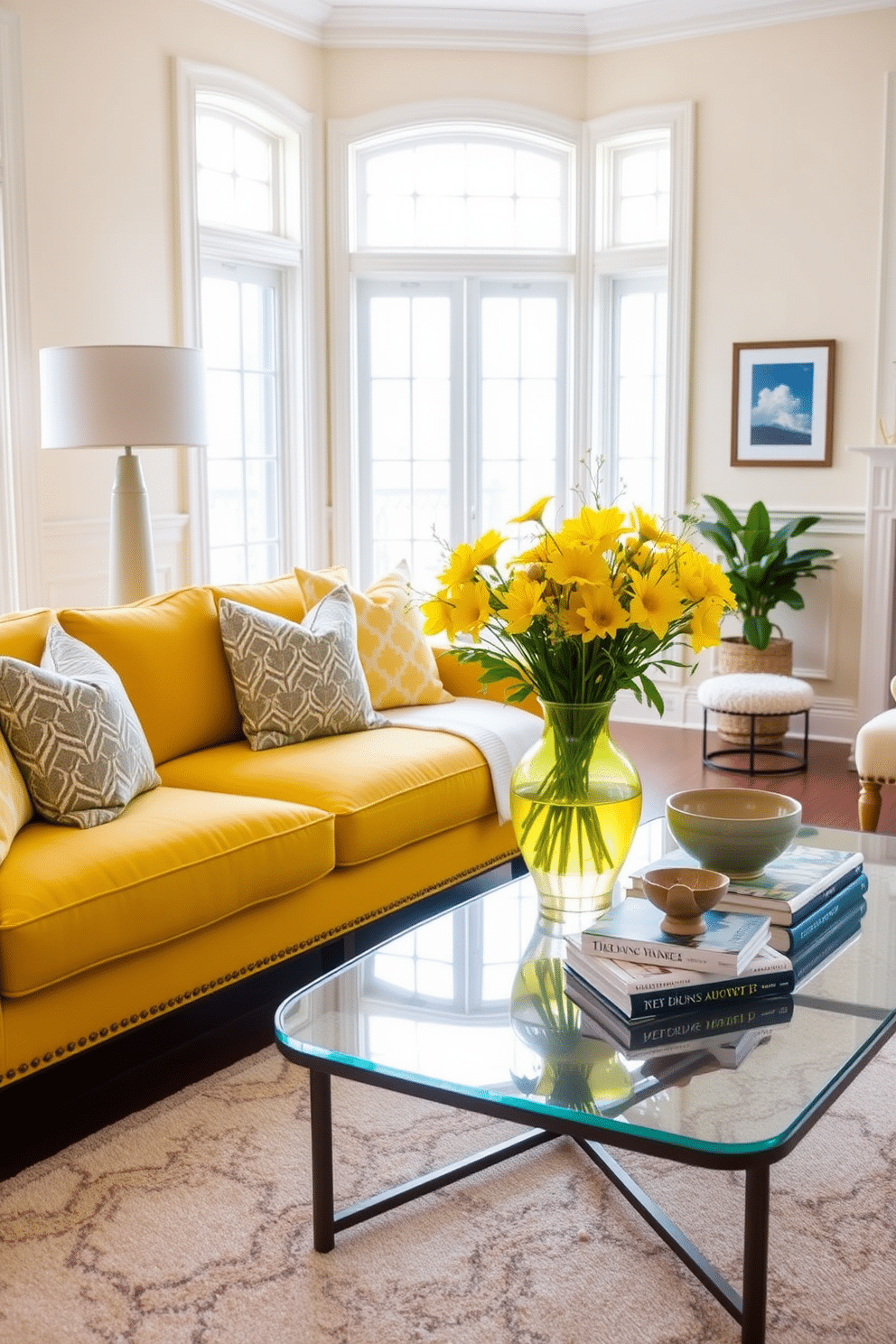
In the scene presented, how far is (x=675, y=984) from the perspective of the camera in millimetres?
1962

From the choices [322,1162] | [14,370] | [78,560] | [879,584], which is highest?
[14,370]

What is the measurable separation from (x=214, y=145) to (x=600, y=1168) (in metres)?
4.81

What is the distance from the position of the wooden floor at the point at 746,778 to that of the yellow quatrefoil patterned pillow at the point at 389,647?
111cm

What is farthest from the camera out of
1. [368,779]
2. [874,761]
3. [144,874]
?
[874,761]

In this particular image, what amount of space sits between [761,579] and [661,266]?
61.6 inches

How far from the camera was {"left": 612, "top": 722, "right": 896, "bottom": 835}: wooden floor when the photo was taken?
479 centimetres

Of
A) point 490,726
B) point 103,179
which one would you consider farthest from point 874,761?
point 103,179

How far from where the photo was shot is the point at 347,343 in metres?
6.35

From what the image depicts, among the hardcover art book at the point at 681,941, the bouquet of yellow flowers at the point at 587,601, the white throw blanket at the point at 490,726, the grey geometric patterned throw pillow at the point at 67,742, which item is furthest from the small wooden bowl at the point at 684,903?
the white throw blanket at the point at 490,726

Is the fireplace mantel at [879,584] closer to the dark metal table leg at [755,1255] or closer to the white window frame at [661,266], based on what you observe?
the white window frame at [661,266]

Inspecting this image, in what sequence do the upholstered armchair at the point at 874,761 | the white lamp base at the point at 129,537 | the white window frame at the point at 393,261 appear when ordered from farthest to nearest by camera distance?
the white window frame at the point at 393,261 < the white lamp base at the point at 129,537 < the upholstered armchair at the point at 874,761

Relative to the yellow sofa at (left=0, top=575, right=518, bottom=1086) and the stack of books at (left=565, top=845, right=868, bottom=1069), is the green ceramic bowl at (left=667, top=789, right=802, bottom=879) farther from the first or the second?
the yellow sofa at (left=0, top=575, right=518, bottom=1086)

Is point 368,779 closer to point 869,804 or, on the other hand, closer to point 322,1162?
point 322,1162

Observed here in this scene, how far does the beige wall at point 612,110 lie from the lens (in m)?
4.91
